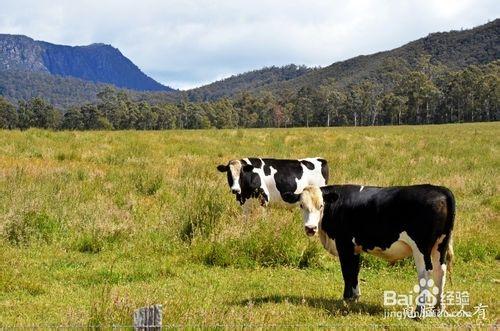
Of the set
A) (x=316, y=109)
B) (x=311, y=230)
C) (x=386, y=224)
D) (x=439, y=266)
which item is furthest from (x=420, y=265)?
(x=316, y=109)

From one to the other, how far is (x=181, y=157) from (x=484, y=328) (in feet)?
61.7

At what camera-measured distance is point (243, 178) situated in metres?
12.9

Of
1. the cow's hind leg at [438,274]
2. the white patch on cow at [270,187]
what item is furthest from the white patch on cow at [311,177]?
the cow's hind leg at [438,274]

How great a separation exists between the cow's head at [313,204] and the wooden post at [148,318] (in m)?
3.00

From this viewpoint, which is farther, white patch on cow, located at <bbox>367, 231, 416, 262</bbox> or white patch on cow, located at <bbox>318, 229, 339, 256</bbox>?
white patch on cow, located at <bbox>318, 229, 339, 256</bbox>

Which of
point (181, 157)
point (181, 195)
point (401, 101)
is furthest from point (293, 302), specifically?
point (401, 101)

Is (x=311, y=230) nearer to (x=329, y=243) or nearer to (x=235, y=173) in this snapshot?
(x=329, y=243)

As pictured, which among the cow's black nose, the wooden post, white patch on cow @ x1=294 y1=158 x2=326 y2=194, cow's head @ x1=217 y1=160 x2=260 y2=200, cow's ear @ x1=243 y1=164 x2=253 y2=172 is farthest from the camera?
white patch on cow @ x1=294 y1=158 x2=326 y2=194

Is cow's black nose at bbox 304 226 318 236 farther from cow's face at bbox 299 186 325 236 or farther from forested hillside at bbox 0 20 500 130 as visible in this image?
forested hillside at bbox 0 20 500 130

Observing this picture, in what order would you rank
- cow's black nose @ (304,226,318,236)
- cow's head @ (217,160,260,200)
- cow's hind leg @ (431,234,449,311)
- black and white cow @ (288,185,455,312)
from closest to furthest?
black and white cow @ (288,185,455,312) < cow's hind leg @ (431,234,449,311) < cow's black nose @ (304,226,318,236) < cow's head @ (217,160,260,200)

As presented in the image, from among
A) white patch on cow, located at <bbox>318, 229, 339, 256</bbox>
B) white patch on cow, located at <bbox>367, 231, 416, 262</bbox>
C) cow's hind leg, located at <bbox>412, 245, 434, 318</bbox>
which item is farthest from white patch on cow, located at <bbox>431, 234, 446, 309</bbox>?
white patch on cow, located at <bbox>318, 229, 339, 256</bbox>

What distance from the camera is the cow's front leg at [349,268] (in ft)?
22.6

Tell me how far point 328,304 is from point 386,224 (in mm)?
1359

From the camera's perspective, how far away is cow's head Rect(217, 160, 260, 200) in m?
12.7
